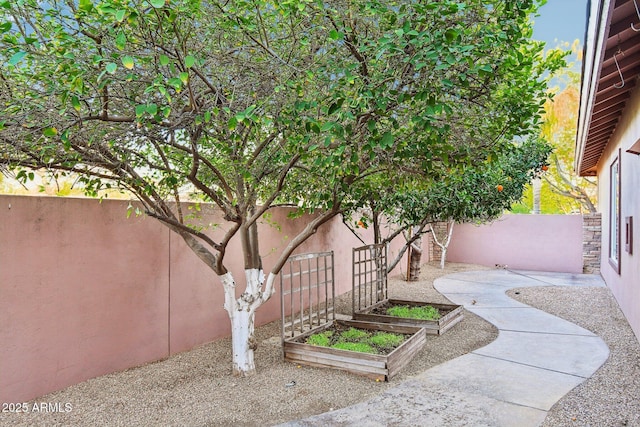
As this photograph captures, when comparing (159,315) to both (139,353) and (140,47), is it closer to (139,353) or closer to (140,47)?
(139,353)

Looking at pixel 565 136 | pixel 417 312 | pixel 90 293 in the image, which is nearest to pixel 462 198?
pixel 417 312

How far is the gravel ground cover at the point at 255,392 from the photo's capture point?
11.5 feet

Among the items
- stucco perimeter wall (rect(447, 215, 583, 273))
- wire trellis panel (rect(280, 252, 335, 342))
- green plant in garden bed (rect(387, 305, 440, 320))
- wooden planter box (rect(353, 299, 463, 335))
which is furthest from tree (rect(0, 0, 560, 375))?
stucco perimeter wall (rect(447, 215, 583, 273))

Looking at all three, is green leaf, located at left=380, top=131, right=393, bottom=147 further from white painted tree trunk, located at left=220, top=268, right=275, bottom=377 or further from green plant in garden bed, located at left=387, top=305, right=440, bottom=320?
green plant in garden bed, located at left=387, top=305, right=440, bottom=320

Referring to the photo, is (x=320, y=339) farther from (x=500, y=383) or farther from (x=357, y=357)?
(x=500, y=383)

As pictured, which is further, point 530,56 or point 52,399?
point 530,56

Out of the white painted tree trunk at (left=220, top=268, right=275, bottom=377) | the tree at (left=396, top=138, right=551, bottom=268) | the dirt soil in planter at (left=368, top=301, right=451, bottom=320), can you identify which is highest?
the tree at (left=396, top=138, right=551, bottom=268)

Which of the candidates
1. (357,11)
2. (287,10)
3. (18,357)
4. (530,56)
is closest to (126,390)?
(18,357)

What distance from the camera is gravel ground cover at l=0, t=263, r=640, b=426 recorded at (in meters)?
3.52

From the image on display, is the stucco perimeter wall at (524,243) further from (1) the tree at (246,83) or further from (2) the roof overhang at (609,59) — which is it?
(1) the tree at (246,83)

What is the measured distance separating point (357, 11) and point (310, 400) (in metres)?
3.18

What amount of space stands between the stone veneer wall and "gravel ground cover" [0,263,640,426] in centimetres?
836

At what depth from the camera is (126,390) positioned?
4.11 m

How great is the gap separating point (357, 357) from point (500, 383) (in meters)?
1.34
